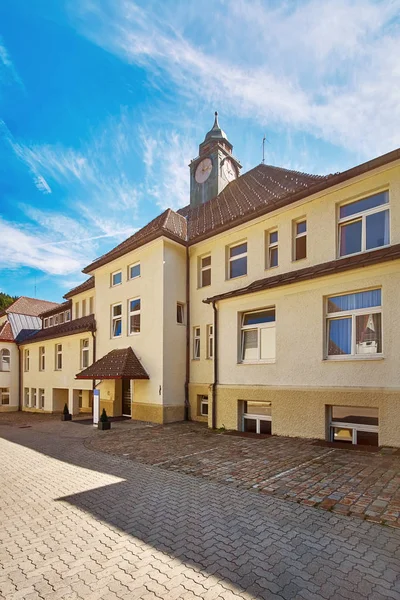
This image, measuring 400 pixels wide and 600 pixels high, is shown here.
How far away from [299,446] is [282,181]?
10.6m

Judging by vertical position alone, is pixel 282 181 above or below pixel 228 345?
above

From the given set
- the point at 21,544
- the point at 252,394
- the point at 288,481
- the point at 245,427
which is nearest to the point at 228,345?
the point at 252,394

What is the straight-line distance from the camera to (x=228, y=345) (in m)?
11.9

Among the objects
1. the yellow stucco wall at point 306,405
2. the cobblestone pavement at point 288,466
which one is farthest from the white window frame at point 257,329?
the cobblestone pavement at point 288,466

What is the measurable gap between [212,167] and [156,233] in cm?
702

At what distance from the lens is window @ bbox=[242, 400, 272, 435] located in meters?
10.5

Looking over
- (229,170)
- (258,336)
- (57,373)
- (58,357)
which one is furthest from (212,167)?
(57,373)

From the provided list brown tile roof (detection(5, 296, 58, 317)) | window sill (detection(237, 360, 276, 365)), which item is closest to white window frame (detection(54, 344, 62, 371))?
brown tile roof (detection(5, 296, 58, 317))

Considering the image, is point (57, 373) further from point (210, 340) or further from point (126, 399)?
point (210, 340)

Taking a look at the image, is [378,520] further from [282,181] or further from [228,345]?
[282,181]

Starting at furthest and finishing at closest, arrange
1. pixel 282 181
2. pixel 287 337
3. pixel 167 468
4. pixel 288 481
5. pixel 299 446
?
1. pixel 282 181
2. pixel 287 337
3. pixel 299 446
4. pixel 167 468
5. pixel 288 481

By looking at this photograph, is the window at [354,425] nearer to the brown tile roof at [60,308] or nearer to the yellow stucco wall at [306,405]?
the yellow stucco wall at [306,405]

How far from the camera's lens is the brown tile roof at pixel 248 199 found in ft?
39.6

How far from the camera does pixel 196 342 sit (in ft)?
47.3
